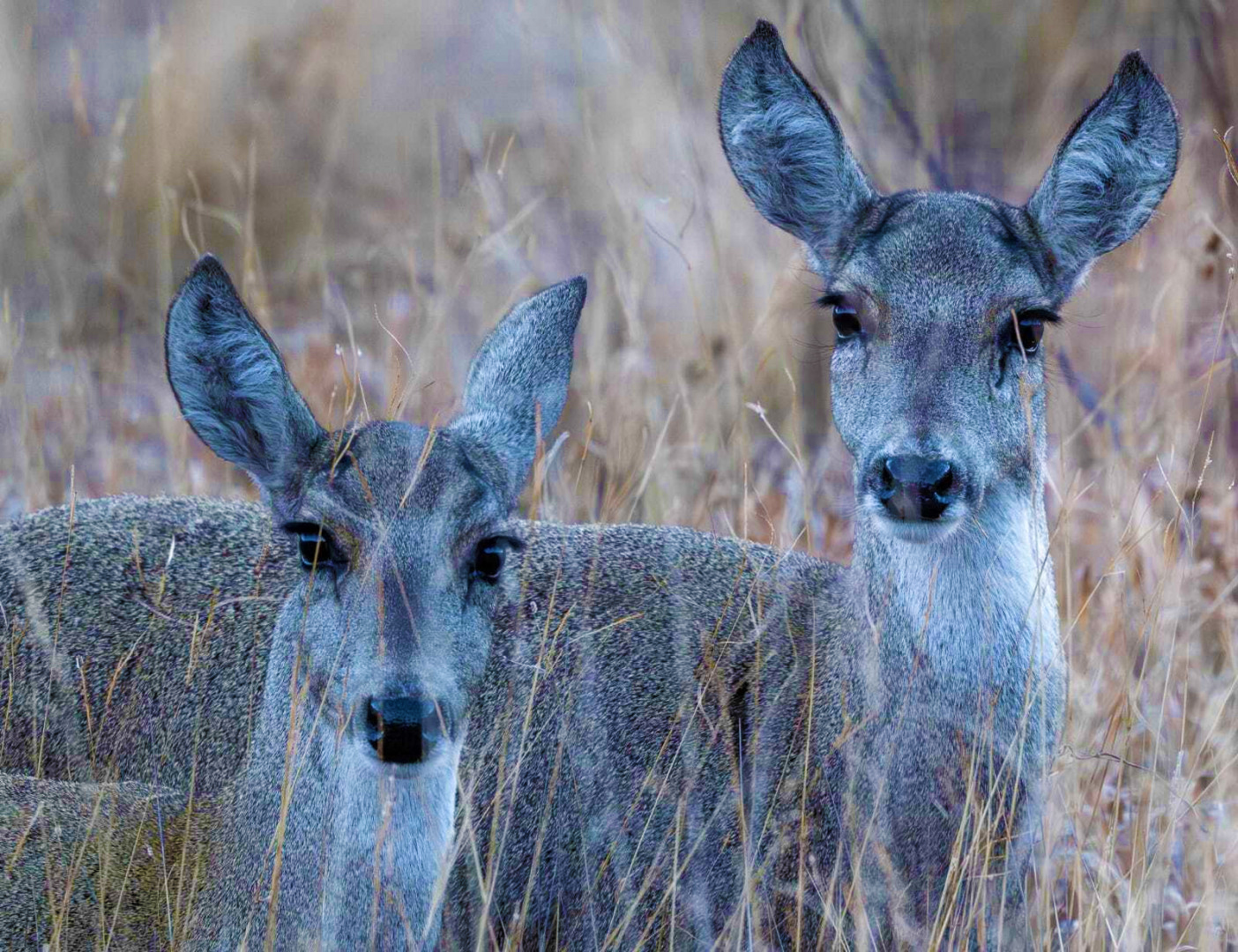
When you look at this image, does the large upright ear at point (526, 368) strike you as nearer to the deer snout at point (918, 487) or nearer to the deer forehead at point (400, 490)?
the deer forehead at point (400, 490)

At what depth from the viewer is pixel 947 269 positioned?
18.5ft

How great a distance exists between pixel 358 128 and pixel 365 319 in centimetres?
372

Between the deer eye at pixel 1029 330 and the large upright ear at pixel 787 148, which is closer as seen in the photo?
the deer eye at pixel 1029 330

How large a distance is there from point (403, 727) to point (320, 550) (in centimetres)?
64

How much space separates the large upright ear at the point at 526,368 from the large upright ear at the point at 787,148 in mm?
736

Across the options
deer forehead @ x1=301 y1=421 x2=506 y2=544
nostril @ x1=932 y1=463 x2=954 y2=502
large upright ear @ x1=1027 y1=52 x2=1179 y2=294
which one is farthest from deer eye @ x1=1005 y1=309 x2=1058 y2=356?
deer forehead @ x1=301 y1=421 x2=506 y2=544

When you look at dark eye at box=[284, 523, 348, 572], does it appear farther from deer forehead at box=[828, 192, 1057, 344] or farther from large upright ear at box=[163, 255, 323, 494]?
deer forehead at box=[828, 192, 1057, 344]

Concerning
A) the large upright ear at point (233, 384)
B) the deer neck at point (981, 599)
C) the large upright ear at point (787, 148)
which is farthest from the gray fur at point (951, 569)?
the large upright ear at point (233, 384)

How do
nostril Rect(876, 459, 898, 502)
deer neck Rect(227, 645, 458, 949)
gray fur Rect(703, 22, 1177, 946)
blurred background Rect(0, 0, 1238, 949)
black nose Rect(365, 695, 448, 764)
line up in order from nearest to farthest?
black nose Rect(365, 695, 448, 764) → deer neck Rect(227, 645, 458, 949) → nostril Rect(876, 459, 898, 502) → gray fur Rect(703, 22, 1177, 946) → blurred background Rect(0, 0, 1238, 949)

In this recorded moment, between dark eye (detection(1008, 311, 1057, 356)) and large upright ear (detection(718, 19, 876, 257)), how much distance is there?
680mm

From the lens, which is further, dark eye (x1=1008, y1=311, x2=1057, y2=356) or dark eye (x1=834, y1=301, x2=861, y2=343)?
dark eye (x1=834, y1=301, x2=861, y2=343)

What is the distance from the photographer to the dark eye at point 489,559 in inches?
204

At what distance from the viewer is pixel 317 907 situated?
5008mm

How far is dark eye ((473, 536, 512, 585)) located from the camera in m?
5.18
